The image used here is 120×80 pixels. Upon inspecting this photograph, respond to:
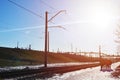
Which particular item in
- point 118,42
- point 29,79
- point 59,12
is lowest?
point 29,79

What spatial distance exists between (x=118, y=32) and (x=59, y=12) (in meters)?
20.7

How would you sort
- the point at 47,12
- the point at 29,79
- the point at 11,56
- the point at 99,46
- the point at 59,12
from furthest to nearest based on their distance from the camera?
1. the point at 99,46
2. the point at 11,56
3. the point at 47,12
4. the point at 59,12
5. the point at 29,79

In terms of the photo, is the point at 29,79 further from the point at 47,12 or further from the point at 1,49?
the point at 1,49

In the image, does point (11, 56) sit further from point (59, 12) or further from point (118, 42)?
point (59, 12)

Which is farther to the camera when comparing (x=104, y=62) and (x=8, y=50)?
(x=8, y=50)

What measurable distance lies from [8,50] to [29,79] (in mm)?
64908

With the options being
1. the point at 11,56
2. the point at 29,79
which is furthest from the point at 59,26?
the point at 11,56

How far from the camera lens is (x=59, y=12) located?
116 feet

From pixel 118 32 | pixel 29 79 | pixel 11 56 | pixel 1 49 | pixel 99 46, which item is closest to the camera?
pixel 29 79

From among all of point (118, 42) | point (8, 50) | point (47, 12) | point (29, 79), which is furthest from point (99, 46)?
point (29, 79)

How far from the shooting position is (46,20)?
37156 millimetres

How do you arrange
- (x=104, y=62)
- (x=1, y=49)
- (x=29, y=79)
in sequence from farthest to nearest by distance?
(x=1, y=49)
(x=104, y=62)
(x=29, y=79)

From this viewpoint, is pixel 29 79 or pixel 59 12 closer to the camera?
pixel 29 79

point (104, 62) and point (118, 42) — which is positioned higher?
point (118, 42)
